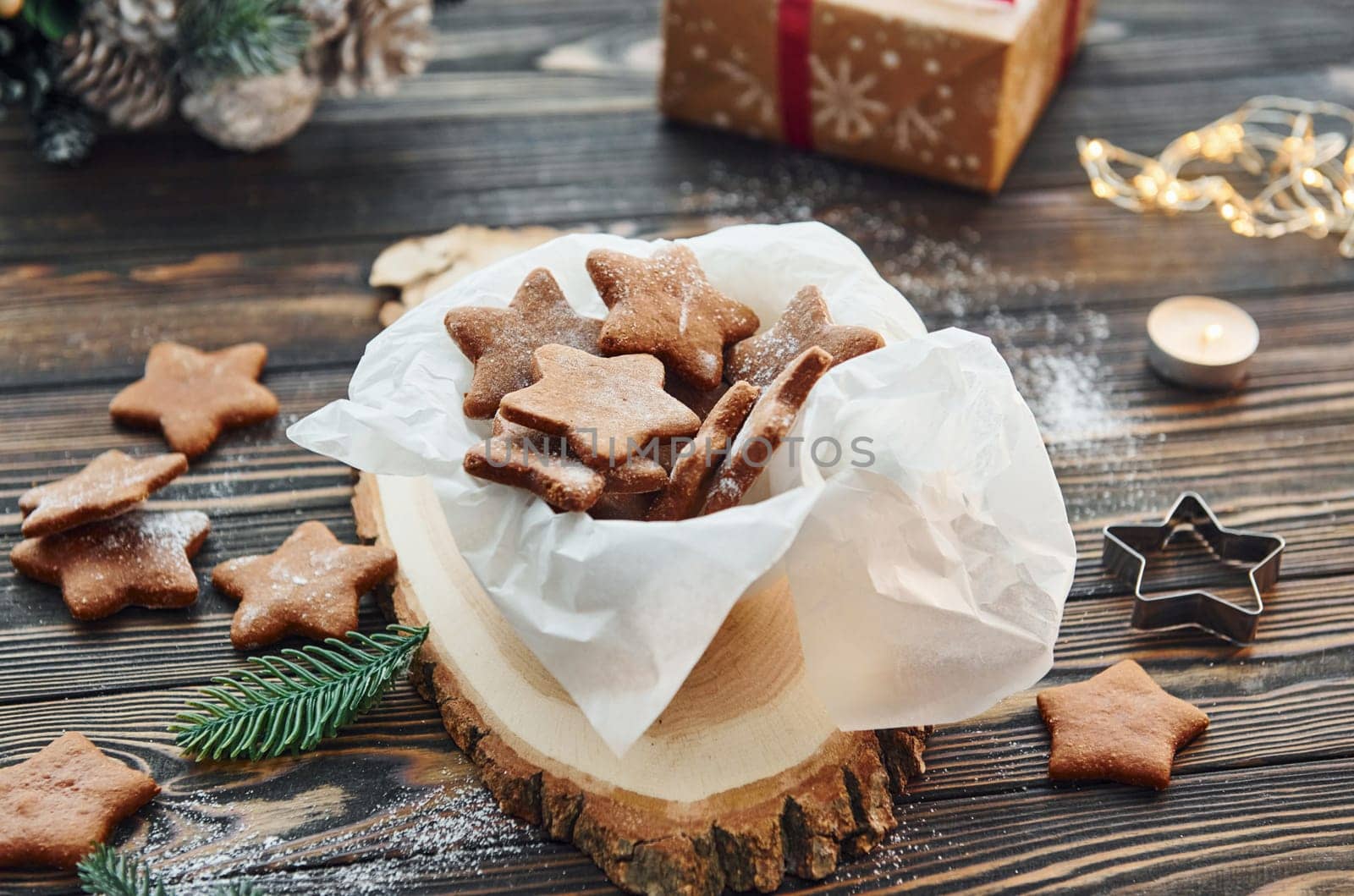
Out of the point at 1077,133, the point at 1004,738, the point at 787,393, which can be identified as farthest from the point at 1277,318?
the point at 787,393

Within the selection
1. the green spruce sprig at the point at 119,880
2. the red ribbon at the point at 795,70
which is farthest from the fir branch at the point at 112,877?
the red ribbon at the point at 795,70

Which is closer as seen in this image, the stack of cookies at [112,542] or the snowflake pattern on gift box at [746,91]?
the stack of cookies at [112,542]

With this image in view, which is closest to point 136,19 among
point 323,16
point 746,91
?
point 323,16

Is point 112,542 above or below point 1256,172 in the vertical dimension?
below

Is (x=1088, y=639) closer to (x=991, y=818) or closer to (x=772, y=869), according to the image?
→ (x=991, y=818)

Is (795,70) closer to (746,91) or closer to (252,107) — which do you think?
(746,91)

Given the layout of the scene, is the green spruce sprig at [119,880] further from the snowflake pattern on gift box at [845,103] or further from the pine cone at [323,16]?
the snowflake pattern on gift box at [845,103]
